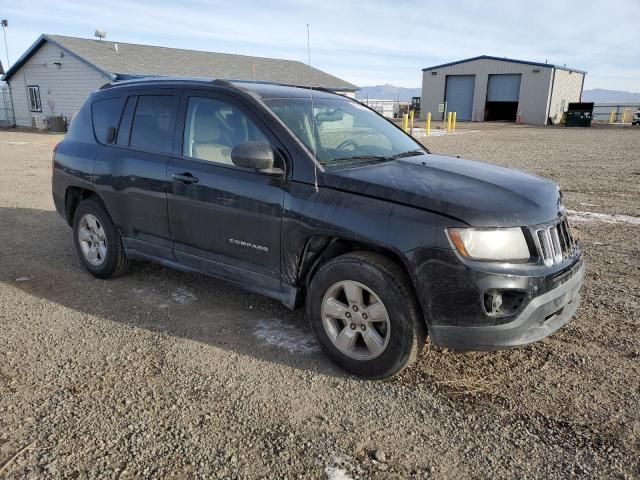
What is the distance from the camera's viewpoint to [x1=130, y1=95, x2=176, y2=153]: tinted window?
4.25 meters

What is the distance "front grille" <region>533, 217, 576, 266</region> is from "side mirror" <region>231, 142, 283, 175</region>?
1705mm

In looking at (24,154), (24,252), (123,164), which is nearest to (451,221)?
(123,164)

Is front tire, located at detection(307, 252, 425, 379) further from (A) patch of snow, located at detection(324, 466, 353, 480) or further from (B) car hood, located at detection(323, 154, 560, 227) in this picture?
(A) patch of snow, located at detection(324, 466, 353, 480)

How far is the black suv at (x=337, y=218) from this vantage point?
114 inches

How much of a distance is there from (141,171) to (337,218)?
205cm

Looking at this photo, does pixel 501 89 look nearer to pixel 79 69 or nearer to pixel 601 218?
pixel 79 69

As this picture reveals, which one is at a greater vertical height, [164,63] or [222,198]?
[164,63]

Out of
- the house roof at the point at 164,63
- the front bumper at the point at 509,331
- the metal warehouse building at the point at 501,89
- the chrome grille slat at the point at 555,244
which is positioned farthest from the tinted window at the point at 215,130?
the metal warehouse building at the point at 501,89

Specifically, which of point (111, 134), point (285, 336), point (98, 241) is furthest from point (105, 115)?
point (285, 336)

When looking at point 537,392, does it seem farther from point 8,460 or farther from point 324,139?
point 8,460

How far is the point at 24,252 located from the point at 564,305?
225 inches

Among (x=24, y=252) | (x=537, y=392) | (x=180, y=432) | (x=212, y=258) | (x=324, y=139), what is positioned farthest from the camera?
(x=24, y=252)

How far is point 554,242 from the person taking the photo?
3.12 meters

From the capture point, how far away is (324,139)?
374cm
